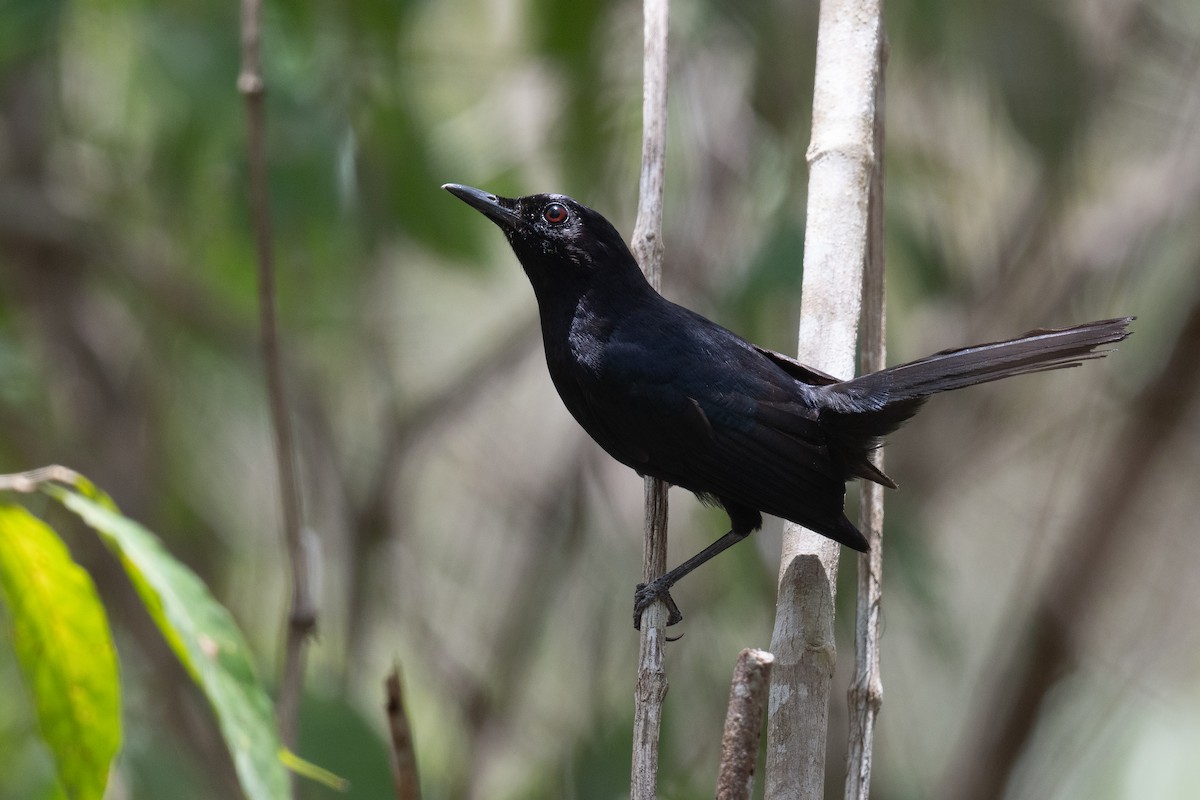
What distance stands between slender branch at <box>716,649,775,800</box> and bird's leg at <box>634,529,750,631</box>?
0.69 meters

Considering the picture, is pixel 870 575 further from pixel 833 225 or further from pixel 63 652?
pixel 63 652

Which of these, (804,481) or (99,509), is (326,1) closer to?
(804,481)

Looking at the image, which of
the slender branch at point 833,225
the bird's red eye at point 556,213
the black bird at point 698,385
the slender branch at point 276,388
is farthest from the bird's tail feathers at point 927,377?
the slender branch at point 276,388

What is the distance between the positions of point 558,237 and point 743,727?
1.84 metres

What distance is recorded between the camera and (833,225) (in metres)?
2.48

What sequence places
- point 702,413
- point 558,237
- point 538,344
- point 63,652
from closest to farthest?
point 63,652, point 702,413, point 558,237, point 538,344

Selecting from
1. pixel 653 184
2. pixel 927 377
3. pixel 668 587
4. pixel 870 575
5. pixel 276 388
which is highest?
pixel 927 377

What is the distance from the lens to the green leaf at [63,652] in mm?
1873

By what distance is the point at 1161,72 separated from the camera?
5.57 m

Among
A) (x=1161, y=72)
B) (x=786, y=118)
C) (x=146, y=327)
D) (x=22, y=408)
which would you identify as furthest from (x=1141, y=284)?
(x=22, y=408)

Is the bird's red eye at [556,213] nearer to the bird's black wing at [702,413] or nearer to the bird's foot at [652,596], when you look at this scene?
the bird's black wing at [702,413]

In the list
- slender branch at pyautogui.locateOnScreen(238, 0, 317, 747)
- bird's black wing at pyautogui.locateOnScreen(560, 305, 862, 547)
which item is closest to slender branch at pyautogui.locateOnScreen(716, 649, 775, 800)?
bird's black wing at pyautogui.locateOnScreen(560, 305, 862, 547)

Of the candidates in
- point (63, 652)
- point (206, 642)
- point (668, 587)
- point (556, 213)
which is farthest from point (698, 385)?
point (63, 652)

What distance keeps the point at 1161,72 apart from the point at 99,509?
5.03 meters
